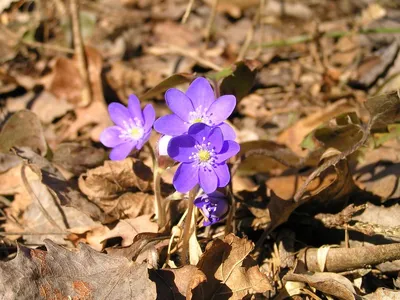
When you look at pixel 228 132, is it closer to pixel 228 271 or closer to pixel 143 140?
pixel 143 140

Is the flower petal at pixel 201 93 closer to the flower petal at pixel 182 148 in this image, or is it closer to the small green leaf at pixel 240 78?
the flower petal at pixel 182 148

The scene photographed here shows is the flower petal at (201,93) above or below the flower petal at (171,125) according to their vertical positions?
above

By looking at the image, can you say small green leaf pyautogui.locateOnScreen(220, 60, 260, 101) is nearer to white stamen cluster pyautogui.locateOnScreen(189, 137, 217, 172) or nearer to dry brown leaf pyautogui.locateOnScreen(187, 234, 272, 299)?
white stamen cluster pyautogui.locateOnScreen(189, 137, 217, 172)

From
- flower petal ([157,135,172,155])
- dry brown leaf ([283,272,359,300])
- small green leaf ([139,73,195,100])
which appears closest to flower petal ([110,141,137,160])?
flower petal ([157,135,172,155])

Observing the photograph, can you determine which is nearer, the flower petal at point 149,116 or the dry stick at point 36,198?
the flower petal at point 149,116

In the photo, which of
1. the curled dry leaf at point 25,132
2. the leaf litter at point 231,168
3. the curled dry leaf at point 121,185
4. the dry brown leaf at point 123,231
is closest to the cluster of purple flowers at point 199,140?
the leaf litter at point 231,168

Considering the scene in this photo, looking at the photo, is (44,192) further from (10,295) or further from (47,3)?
(47,3)

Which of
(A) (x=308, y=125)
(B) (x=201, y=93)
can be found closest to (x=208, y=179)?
(B) (x=201, y=93)
